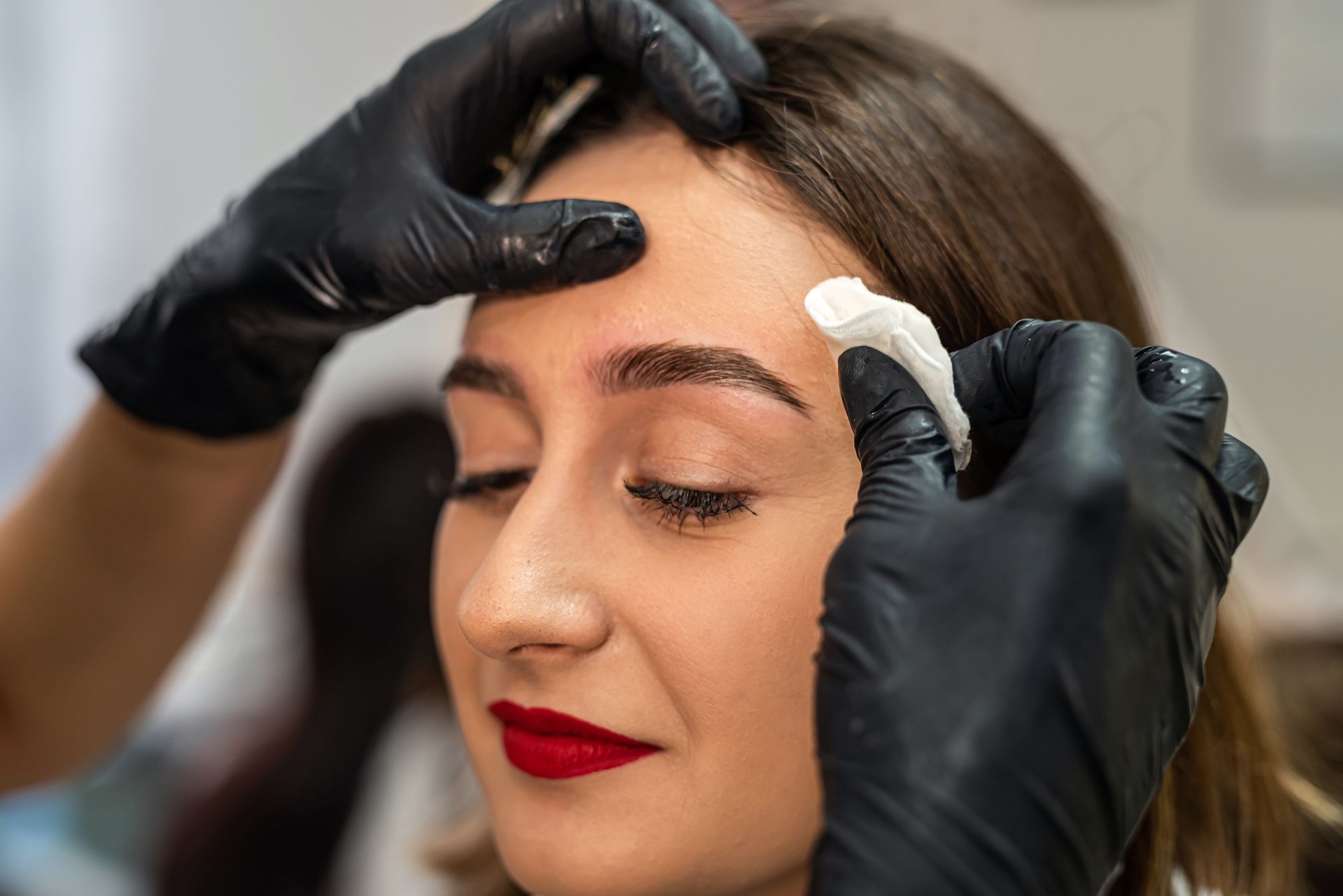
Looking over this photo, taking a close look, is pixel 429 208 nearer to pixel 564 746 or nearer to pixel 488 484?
pixel 488 484

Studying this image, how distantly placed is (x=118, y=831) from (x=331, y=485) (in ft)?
2.53

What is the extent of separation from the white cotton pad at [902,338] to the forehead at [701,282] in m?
0.07

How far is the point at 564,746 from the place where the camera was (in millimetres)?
824

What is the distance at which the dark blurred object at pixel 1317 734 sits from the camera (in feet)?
4.09

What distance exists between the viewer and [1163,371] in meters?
0.70

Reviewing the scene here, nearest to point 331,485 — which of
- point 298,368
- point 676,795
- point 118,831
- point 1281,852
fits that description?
point 118,831

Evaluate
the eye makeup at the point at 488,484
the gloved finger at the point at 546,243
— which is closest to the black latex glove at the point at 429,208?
the gloved finger at the point at 546,243

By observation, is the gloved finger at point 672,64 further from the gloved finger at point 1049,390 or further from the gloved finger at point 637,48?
the gloved finger at point 1049,390

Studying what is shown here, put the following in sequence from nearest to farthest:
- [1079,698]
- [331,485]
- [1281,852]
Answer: [1079,698]
[1281,852]
[331,485]

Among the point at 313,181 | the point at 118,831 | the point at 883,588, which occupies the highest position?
the point at 313,181

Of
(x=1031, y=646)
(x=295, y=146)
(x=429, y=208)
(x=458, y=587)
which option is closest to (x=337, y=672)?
(x=458, y=587)

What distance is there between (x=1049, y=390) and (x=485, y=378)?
460 millimetres

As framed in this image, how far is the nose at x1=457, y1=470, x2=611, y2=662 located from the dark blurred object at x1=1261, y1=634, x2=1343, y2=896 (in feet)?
2.55

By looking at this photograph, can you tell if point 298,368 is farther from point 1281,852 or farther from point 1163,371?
point 1281,852
